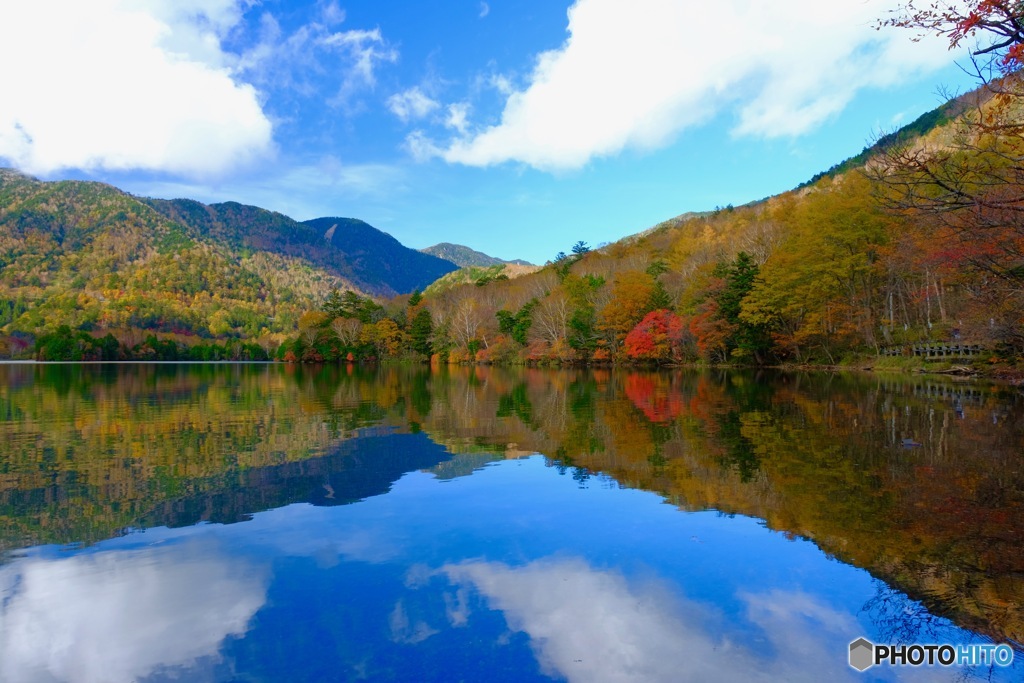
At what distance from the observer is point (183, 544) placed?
21.4 ft

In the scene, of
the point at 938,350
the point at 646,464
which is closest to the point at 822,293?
the point at 938,350

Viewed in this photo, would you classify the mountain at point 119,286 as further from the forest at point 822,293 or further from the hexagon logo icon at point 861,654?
the hexagon logo icon at point 861,654

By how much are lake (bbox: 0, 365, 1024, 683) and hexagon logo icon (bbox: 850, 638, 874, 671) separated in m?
0.06

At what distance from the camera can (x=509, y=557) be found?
6188 mm

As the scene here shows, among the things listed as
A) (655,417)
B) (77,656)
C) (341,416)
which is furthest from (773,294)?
(77,656)

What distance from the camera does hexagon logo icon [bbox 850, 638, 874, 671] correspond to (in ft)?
13.6

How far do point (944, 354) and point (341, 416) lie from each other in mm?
35932

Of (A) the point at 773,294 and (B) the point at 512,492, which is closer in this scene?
(B) the point at 512,492

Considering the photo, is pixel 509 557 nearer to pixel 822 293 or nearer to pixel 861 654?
pixel 861 654

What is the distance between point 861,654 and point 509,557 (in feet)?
10.6

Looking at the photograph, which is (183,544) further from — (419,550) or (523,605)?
(523,605)

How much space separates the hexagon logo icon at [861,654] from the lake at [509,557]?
6 cm

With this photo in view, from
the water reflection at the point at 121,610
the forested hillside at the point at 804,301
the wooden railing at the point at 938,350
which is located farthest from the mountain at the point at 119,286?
the water reflection at the point at 121,610

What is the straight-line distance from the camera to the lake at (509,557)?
167 inches
